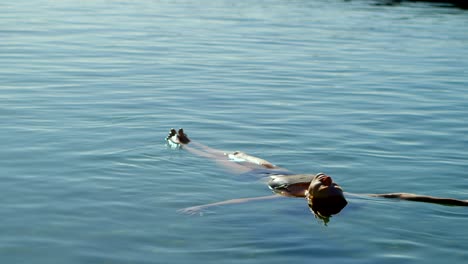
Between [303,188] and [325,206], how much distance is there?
0.47 meters

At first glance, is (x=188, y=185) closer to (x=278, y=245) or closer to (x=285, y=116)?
(x=278, y=245)

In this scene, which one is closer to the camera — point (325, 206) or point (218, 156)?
point (325, 206)

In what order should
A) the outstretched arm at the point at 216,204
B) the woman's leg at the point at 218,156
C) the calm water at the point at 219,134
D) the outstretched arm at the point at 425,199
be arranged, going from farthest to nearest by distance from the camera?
the woman's leg at the point at 218,156 < the outstretched arm at the point at 425,199 < the outstretched arm at the point at 216,204 < the calm water at the point at 219,134

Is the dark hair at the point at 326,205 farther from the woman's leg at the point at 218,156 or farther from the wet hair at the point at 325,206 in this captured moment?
the woman's leg at the point at 218,156

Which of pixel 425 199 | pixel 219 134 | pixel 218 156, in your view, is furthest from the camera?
pixel 219 134

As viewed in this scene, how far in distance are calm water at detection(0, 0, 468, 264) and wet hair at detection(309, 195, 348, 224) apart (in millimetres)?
121

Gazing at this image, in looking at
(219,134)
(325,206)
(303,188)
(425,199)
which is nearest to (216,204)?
(303,188)

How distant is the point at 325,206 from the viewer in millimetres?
8109

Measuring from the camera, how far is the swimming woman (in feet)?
26.5

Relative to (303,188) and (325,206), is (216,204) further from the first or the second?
(325,206)

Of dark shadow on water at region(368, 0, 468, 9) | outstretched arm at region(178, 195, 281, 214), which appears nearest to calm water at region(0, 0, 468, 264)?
outstretched arm at region(178, 195, 281, 214)

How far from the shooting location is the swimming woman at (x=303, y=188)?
808 cm

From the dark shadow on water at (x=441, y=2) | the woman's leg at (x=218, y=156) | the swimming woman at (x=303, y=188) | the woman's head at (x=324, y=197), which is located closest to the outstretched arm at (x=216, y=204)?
the swimming woman at (x=303, y=188)

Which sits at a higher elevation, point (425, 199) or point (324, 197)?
point (425, 199)
